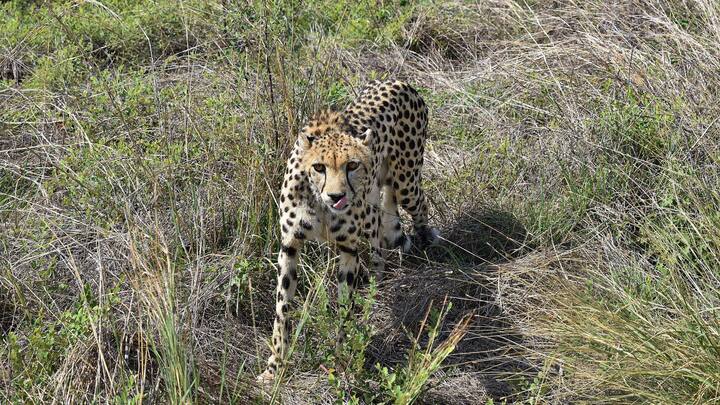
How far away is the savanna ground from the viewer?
4234 millimetres

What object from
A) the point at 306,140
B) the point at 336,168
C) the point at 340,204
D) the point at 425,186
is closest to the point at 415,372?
the point at 340,204

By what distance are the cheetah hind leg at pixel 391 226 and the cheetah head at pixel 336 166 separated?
31.5 inches

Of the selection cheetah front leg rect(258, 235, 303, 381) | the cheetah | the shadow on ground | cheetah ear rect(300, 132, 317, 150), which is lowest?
the shadow on ground

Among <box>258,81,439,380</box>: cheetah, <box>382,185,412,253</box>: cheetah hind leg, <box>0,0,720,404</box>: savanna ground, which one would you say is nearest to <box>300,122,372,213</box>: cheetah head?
<box>258,81,439,380</box>: cheetah

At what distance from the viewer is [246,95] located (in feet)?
18.9

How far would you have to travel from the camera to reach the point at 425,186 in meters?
6.05

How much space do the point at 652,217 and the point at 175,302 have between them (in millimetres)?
2418

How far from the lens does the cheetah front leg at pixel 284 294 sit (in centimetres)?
480

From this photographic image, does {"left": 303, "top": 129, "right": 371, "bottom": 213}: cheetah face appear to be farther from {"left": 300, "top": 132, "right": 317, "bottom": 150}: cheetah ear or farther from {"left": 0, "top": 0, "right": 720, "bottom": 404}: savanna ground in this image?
{"left": 0, "top": 0, "right": 720, "bottom": 404}: savanna ground

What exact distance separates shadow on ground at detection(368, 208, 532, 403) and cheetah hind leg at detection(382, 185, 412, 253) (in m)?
0.10

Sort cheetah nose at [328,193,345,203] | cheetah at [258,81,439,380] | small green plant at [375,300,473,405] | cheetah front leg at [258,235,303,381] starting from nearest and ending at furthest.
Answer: small green plant at [375,300,473,405], cheetah nose at [328,193,345,203], cheetah at [258,81,439,380], cheetah front leg at [258,235,303,381]

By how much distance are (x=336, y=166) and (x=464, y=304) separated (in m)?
1.01

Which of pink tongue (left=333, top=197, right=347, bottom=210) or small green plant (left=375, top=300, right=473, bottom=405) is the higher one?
pink tongue (left=333, top=197, right=347, bottom=210)

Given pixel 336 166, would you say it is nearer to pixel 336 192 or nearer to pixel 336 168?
pixel 336 168
